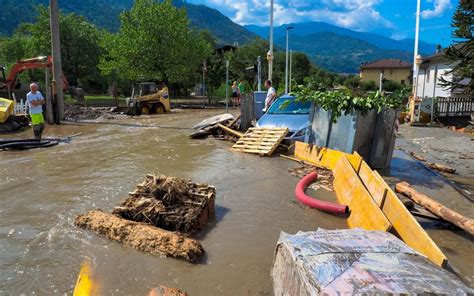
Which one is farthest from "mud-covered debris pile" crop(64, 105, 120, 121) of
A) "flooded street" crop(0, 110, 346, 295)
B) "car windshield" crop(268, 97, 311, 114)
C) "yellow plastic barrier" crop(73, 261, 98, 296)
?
"yellow plastic barrier" crop(73, 261, 98, 296)

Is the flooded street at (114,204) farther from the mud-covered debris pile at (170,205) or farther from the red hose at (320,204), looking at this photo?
the mud-covered debris pile at (170,205)

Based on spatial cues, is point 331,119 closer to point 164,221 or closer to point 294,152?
point 294,152

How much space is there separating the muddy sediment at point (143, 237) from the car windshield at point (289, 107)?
25.6 ft

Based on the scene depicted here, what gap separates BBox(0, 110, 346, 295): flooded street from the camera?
3938mm

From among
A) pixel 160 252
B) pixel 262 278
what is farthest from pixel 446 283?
pixel 160 252

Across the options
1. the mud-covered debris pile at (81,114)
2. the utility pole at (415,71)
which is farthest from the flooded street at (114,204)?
the utility pole at (415,71)

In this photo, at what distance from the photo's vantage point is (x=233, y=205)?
6.27 metres

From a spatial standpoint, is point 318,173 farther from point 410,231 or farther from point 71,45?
point 71,45

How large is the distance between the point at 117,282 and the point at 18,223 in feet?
7.64

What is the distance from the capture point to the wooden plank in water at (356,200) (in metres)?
4.80

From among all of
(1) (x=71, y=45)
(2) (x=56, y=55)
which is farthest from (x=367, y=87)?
(1) (x=71, y=45)

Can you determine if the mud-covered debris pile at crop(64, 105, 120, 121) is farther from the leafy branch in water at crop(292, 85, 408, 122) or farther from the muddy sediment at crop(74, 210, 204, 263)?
the muddy sediment at crop(74, 210, 204, 263)

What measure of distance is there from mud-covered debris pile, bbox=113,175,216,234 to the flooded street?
9.4 inches

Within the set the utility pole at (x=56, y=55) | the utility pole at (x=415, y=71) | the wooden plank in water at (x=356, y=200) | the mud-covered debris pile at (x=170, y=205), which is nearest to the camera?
the wooden plank in water at (x=356, y=200)
